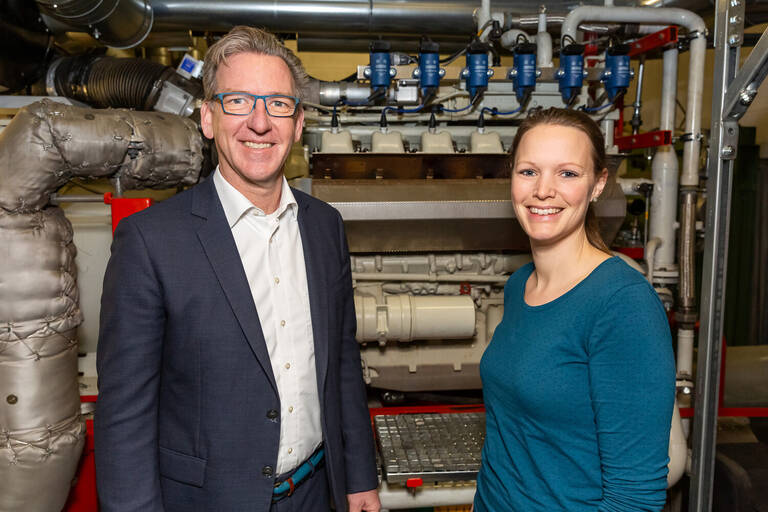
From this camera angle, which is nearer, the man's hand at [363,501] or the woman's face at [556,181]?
the woman's face at [556,181]

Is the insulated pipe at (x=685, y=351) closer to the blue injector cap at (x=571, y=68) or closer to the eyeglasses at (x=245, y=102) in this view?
the blue injector cap at (x=571, y=68)

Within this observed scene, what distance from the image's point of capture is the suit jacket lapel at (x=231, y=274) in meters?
1.09

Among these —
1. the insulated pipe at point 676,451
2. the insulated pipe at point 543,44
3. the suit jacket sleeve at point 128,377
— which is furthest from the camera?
the insulated pipe at point 543,44

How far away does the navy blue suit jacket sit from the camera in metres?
1.05

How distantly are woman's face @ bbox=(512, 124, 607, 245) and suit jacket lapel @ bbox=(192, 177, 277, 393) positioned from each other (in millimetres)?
614

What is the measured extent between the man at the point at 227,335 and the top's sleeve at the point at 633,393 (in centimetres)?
61

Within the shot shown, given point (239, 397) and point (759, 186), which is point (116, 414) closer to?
point (239, 397)

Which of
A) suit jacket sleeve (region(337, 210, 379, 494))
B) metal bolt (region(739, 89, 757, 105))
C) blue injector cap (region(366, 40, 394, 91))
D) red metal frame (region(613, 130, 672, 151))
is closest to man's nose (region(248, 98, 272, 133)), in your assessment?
suit jacket sleeve (region(337, 210, 379, 494))

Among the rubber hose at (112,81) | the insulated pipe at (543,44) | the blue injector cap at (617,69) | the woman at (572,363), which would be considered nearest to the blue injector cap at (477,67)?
the insulated pipe at (543,44)

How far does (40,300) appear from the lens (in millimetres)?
1617

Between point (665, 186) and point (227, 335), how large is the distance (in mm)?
2109

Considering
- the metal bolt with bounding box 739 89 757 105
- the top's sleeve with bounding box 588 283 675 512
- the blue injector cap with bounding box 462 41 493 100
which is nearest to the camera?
the top's sleeve with bounding box 588 283 675 512

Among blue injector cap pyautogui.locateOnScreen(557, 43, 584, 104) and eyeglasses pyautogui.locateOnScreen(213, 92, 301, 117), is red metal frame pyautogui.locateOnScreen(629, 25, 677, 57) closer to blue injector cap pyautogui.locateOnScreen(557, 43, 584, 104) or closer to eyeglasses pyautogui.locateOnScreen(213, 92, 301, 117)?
blue injector cap pyautogui.locateOnScreen(557, 43, 584, 104)

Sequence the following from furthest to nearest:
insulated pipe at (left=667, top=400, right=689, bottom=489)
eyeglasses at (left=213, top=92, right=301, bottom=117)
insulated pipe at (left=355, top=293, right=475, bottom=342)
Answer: insulated pipe at (left=355, top=293, right=475, bottom=342), insulated pipe at (left=667, top=400, right=689, bottom=489), eyeglasses at (left=213, top=92, right=301, bottom=117)
